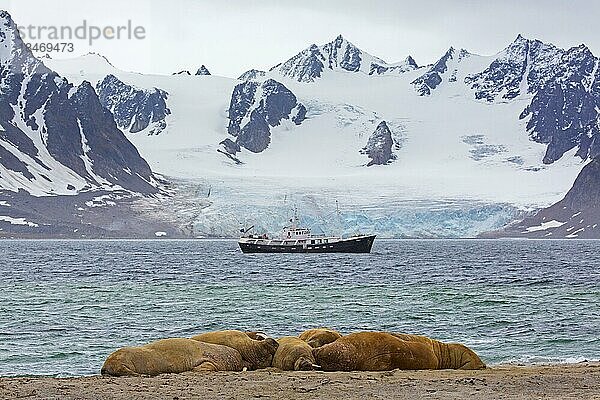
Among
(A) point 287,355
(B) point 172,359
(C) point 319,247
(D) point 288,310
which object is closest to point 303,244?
(C) point 319,247

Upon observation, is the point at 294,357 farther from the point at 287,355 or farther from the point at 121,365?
the point at 121,365

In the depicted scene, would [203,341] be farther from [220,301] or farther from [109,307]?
[220,301]

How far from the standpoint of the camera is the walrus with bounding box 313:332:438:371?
1625 cm

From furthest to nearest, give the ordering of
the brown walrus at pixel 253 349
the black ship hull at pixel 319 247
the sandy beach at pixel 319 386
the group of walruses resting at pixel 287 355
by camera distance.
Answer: the black ship hull at pixel 319 247, the brown walrus at pixel 253 349, the group of walruses resting at pixel 287 355, the sandy beach at pixel 319 386

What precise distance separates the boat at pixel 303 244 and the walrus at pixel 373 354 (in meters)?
104

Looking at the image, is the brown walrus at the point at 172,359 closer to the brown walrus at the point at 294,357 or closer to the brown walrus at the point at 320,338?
the brown walrus at the point at 294,357

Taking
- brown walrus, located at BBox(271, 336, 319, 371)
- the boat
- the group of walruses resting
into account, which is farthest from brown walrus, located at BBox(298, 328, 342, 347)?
the boat

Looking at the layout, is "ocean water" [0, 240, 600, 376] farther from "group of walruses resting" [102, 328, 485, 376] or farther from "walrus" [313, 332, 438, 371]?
"walrus" [313, 332, 438, 371]

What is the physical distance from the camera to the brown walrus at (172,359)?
51.4ft

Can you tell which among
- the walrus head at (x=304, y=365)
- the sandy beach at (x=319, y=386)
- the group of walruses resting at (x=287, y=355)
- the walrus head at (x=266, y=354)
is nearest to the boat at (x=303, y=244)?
the group of walruses resting at (x=287, y=355)

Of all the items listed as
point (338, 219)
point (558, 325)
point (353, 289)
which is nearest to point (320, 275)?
point (353, 289)

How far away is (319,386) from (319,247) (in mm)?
109120

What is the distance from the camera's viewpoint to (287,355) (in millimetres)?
16516

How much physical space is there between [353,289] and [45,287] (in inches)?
663
